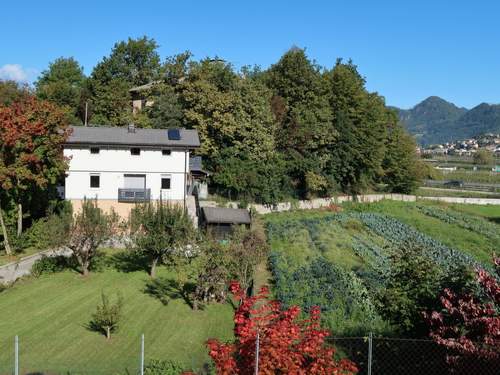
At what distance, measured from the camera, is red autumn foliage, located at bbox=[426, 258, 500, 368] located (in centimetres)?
1127

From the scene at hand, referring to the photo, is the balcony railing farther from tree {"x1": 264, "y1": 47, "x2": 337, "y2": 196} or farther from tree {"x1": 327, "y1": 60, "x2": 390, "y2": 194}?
tree {"x1": 327, "y1": 60, "x2": 390, "y2": 194}

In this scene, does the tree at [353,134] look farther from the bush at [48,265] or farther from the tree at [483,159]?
the tree at [483,159]

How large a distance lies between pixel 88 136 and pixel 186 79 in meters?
16.8

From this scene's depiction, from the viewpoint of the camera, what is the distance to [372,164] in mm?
59875

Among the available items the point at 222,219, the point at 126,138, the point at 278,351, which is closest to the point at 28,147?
the point at 126,138

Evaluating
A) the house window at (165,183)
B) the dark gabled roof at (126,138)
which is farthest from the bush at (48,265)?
the house window at (165,183)

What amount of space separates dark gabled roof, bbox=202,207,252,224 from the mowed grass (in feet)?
32.7

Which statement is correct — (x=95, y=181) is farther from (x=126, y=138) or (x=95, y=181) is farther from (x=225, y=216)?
(x=225, y=216)

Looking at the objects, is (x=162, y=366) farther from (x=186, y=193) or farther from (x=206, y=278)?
(x=186, y=193)

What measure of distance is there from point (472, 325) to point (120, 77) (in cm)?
5709

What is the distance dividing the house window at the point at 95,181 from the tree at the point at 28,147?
5.48 meters

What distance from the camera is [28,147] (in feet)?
100

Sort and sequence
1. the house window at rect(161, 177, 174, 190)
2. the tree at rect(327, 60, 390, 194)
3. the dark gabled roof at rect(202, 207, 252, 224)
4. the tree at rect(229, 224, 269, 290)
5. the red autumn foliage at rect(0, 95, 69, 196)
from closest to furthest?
the tree at rect(229, 224, 269, 290)
the red autumn foliage at rect(0, 95, 69, 196)
the dark gabled roof at rect(202, 207, 252, 224)
the house window at rect(161, 177, 174, 190)
the tree at rect(327, 60, 390, 194)

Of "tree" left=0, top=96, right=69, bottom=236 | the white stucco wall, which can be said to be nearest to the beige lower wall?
the white stucco wall
